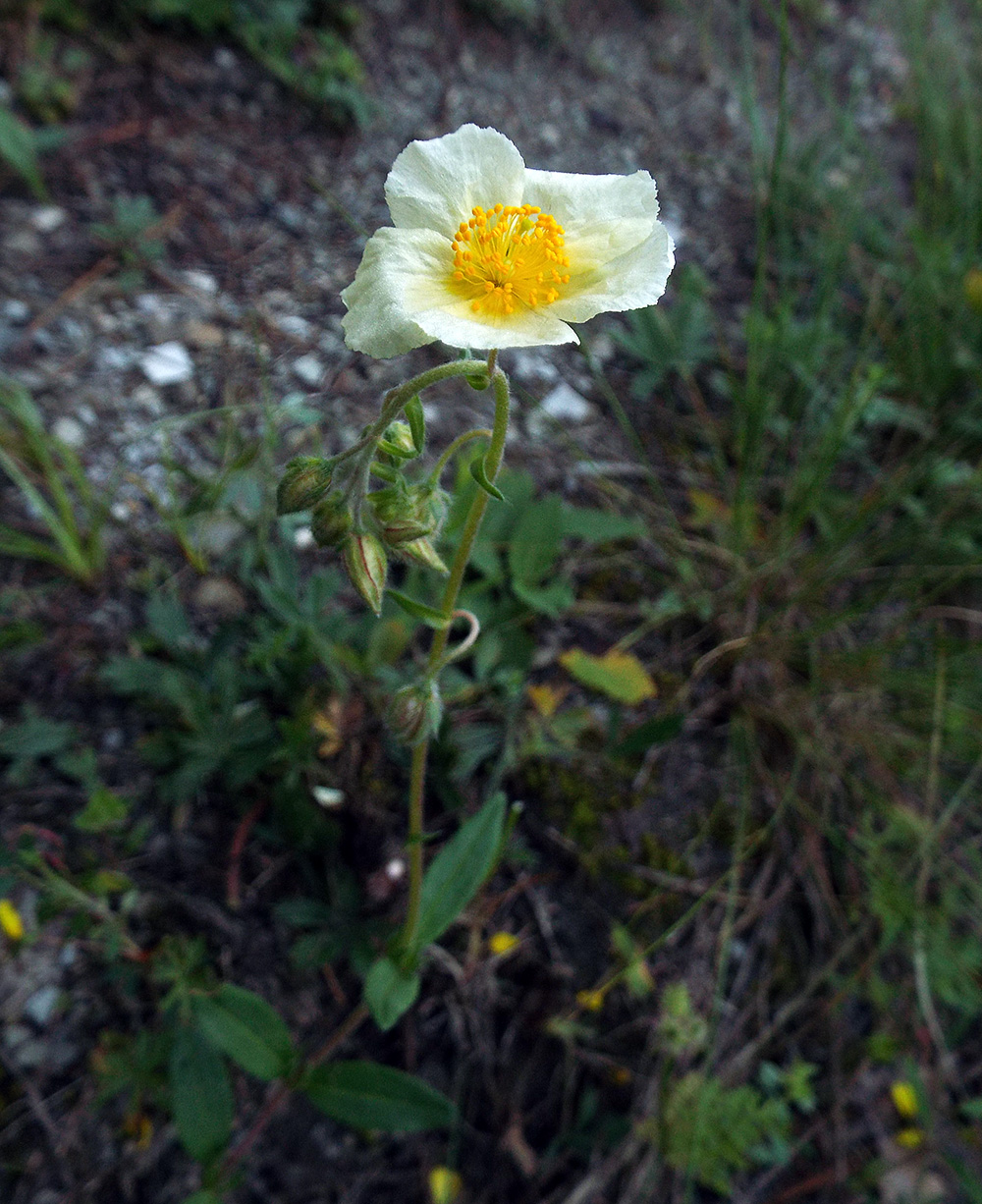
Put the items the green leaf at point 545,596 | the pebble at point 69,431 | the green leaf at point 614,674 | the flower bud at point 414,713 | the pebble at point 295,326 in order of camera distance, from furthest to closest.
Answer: the pebble at point 295,326, the pebble at point 69,431, the green leaf at point 614,674, the green leaf at point 545,596, the flower bud at point 414,713

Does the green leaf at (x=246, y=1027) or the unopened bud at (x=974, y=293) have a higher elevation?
the unopened bud at (x=974, y=293)

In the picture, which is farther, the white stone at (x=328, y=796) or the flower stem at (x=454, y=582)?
the white stone at (x=328, y=796)

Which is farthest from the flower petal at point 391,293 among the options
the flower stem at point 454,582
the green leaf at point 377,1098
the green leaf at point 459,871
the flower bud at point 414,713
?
the green leaf at point 377,1098

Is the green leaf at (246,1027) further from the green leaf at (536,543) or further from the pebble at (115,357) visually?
the pebble at (115,357)

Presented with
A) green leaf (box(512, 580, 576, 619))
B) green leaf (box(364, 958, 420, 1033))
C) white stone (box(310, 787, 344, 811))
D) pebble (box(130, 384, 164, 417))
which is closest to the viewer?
green leaf (box(364, 958, 420, 1033))

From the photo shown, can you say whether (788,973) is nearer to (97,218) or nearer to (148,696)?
(148,696)

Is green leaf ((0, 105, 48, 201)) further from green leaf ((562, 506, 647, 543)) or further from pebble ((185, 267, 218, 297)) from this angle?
green leaf ((562, 506, 647, 543))

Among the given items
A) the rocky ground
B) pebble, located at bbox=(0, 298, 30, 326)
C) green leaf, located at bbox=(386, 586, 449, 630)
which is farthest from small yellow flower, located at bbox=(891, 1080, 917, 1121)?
pebble, located at bbox=(0, 298, 30, 326)

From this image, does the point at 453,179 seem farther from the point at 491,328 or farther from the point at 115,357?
the point at 115,357
